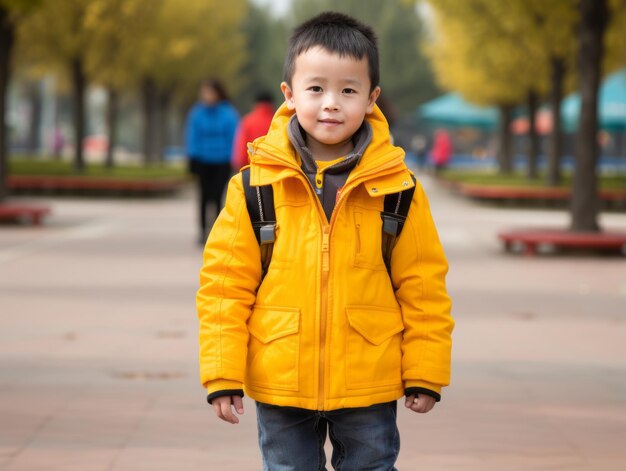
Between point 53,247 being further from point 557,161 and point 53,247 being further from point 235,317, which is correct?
point 557,161

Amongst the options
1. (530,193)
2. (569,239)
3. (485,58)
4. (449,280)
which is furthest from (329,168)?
(485,58)

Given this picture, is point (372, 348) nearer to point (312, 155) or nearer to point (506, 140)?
point (312, 155)

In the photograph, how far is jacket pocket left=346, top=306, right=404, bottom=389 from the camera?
340 centimetres

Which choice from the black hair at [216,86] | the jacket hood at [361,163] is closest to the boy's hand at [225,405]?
the jacket hood at [361,163]

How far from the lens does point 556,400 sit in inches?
264

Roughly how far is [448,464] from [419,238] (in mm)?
2036

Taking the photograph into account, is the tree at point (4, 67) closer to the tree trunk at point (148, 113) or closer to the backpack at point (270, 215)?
the backpack at point (270, 215)

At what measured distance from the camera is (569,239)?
50.9 ft

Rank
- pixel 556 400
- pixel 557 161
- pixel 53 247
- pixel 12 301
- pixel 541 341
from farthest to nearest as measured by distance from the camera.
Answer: pixel 557 161, pixel 53 247, pixel 12 301, pixel 541 341, pixel 556 400

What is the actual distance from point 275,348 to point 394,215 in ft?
1.54

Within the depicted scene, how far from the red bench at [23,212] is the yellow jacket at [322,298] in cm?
1591

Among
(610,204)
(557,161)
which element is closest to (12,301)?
(610,204)

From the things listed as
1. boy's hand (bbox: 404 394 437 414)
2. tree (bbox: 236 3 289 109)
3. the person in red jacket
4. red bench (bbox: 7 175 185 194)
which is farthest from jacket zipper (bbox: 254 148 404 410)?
tree (bbox: 236 3 289 109)

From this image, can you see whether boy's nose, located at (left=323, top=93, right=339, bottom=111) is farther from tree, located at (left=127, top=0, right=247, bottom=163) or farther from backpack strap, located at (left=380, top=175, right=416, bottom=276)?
tree, located at (left=127, top=0, right=247, bottom=163)
